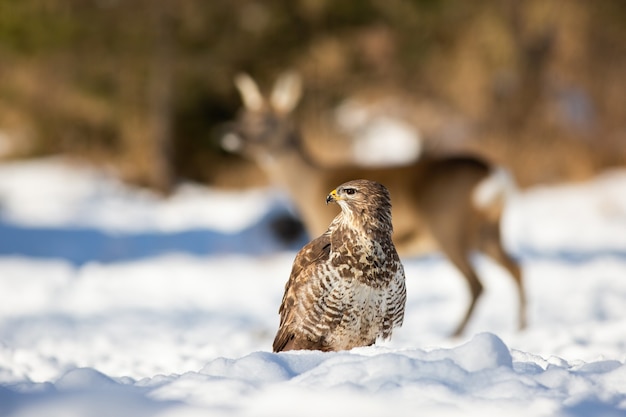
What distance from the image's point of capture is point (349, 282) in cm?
357

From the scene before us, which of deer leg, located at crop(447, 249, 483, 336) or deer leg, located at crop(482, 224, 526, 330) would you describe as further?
deer leg, located at crop(482, 224, 526, 330)

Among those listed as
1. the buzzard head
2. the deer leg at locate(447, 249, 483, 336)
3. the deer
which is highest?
the deer

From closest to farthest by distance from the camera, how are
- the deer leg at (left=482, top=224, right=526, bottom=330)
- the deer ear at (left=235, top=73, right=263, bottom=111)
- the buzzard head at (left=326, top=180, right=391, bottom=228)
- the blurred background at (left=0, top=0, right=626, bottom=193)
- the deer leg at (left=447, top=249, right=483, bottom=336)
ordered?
the buzzard head at (left=326, top=180, right=391, bottom=228) < the deer leg at (left=447, top=249, right=483, bottom=336) < the deer leg at (left=482, top=224, right=526, bottom=330) < the deer ear at (left=235, top=73, right=263, bottom=111) < the blurred background at (left=0, top=0, right=626, bottom=193)

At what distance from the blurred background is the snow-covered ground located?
1.33m

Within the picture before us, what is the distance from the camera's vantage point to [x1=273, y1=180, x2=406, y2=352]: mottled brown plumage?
3.59 meters

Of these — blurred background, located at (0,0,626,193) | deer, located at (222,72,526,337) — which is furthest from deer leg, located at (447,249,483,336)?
blurred background, located at (0,0,626,193)

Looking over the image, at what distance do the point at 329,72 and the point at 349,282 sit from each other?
50.6ft

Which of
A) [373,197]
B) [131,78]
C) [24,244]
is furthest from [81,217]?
[373,197]

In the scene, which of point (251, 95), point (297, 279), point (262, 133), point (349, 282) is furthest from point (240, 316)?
point (349, 282)

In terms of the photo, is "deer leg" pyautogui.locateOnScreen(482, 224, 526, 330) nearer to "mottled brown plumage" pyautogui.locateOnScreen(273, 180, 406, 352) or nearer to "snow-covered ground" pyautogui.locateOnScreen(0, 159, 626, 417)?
"snow-covered ground" pyautogui.locateOnScreen(0, 159, 626, 417)

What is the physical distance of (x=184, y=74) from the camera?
1712 centimetres

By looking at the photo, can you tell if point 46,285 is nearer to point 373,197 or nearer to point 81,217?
point 81,217

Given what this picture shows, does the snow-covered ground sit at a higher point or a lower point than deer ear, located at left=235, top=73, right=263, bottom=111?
lower

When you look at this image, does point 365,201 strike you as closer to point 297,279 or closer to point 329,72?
point 297,279
